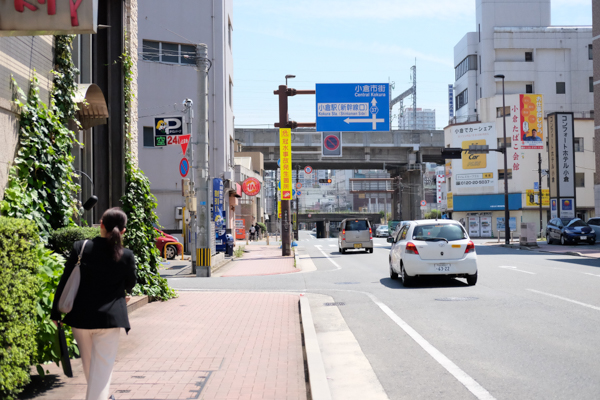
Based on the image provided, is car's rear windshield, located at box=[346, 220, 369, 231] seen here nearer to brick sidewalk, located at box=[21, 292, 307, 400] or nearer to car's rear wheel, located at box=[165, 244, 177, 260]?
car's rear wheel, located at box=[165, 244, 177, 260]

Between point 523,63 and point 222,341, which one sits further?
point 523,63

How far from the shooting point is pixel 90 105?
11164mm

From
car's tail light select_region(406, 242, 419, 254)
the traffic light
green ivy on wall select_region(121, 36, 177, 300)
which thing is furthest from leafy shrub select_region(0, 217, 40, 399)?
the traffic light

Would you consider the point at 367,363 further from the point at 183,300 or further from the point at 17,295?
the point at 183,300

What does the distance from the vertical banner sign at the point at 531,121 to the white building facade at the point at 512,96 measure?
0.69 m

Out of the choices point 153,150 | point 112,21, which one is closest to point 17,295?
point 112,21

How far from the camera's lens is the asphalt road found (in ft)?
20.0

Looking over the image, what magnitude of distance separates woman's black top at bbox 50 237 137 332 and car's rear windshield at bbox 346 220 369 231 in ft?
95.8

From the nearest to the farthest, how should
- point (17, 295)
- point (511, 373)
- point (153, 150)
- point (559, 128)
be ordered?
point (17, 295) < point (511, 373) < point (153, 150) < point (559, 128)

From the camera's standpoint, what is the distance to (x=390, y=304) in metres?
12.3

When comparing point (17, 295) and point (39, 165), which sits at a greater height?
point (39, 165)

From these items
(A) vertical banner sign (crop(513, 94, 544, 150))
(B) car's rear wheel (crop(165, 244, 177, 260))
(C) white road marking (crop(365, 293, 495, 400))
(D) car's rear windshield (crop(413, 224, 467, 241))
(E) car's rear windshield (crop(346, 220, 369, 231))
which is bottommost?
(B) car's rear wheel (crop(165, 244, 177, 260))

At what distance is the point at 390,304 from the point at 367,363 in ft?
16.7

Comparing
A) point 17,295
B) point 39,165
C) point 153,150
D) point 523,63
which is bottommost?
point 17,295
